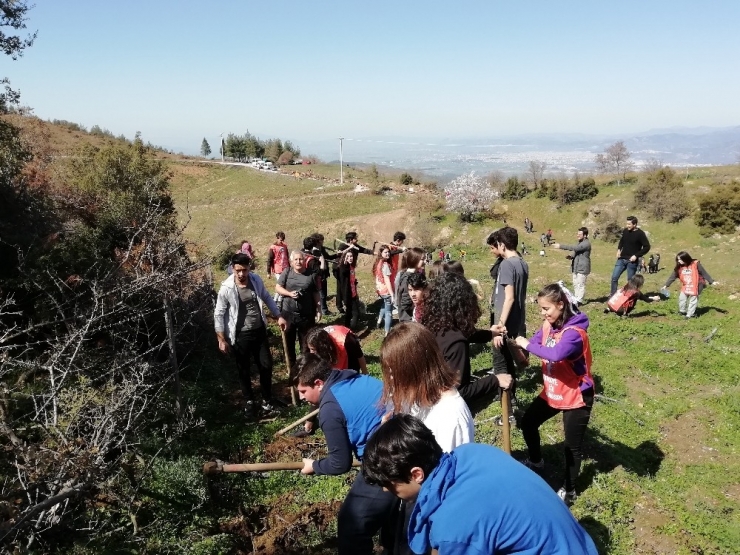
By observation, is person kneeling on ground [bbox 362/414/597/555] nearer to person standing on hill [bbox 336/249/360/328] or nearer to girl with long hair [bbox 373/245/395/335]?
girl with long hair [bbox 373/245/395/335]

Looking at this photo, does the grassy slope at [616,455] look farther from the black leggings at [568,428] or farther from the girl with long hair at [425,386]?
the girl with long hair at [425,386]

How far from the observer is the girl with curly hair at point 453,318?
12.0 feet

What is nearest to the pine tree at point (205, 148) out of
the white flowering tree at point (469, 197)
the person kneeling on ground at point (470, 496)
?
the white flowering tree at point (469, 197)

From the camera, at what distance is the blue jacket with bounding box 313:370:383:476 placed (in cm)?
285

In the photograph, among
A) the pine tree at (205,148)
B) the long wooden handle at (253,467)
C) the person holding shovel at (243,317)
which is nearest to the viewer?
the long wooden handle at (253,467)

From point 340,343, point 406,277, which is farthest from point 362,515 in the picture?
point 406,277

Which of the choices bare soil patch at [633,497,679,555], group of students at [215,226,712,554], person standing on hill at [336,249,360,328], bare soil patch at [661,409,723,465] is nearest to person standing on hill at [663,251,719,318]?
bare soil patch at [661,409,723,465]

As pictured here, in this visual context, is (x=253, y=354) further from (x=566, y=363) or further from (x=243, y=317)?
(x=566, y=363)

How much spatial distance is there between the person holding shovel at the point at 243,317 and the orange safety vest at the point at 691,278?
304 inches

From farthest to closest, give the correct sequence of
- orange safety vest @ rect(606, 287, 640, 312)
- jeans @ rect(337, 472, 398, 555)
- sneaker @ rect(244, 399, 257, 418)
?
orange safety vest @ rect(606, 287, 640, 312), sneaker @ rect(244, 399, 257, 418), jeans @ rect(337, 472, 398, 555)

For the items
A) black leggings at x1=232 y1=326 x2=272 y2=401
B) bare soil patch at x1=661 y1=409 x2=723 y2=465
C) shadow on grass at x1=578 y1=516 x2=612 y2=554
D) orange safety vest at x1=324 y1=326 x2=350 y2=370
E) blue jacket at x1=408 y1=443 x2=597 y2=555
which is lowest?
bare soil patch at x1=661 y1=409 x2=723 y2=465

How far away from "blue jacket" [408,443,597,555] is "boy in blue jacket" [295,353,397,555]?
3.26 feet

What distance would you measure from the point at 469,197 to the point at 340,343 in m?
24.6

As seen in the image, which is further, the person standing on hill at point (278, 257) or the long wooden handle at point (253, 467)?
the person standing on hill at point (278, 257)
